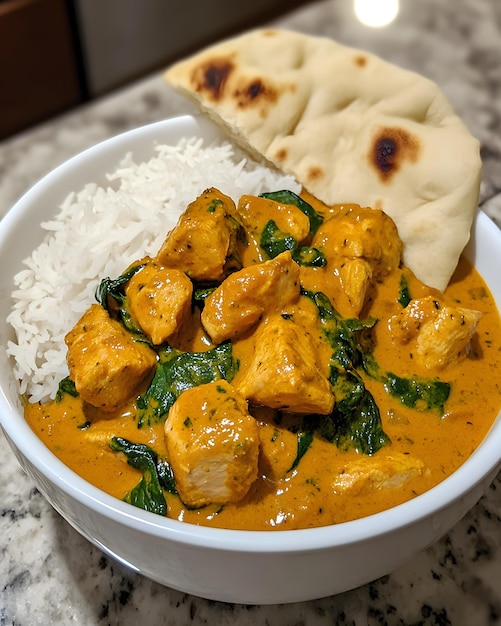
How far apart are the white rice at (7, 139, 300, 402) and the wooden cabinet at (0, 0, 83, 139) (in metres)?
1.59

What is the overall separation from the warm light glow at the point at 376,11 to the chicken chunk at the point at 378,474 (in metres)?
2.69

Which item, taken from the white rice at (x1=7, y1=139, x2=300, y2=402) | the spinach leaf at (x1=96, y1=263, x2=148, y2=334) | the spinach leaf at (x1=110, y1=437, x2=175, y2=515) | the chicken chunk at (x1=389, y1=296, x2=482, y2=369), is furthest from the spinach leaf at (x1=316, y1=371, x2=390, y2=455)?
the white rice at (x1=7, y1=139, x2=300, y2=402)

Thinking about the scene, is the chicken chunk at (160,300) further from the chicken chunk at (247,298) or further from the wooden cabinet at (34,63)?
the wooden cabinet at (34,63)

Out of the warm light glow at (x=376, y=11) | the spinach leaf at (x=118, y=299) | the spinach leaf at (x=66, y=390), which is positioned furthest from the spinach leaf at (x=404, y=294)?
the warm light glow at (x=376, y=11)

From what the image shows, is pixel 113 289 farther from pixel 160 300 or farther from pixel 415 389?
pixel 415 389

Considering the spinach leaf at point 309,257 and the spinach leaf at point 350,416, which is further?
the spinach leaf at point 309,257

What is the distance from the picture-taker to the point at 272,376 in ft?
4.38

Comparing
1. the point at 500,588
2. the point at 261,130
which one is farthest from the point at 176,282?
the point at 500,588

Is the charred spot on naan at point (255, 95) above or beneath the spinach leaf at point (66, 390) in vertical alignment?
above

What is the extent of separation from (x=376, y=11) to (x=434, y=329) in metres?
2.54

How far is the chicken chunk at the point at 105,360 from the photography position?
143cm

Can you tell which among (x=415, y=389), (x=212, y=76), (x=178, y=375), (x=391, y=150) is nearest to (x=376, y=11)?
(x=212, y=76)

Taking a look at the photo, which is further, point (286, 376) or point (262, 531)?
point (286, 376)

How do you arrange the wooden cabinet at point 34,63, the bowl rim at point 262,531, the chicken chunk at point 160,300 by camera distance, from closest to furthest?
the bowl rim at point 262,531
the chicken chunk at point 160,300
the wooden cabinet at point 34,63
